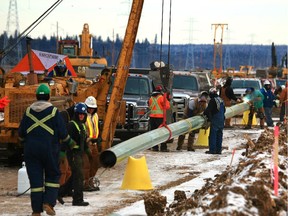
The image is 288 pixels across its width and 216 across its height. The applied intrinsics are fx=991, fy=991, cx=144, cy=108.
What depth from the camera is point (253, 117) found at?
3750 centimetres

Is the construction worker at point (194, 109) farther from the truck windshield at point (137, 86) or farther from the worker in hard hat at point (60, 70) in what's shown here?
the worker in hard hat at point (60, 70)

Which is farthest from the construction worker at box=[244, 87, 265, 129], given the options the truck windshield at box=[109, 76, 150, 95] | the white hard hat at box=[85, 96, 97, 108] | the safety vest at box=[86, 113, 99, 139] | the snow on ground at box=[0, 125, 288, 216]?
the safety vest at box=[86, 113, 99, 139]

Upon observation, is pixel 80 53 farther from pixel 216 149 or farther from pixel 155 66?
pixel 216 149

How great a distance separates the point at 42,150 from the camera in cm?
1299

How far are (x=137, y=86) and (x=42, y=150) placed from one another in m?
14.3

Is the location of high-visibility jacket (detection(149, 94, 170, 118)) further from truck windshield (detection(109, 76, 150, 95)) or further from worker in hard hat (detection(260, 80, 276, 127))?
worker in hard hat (detection(260, 80, 276, 127))

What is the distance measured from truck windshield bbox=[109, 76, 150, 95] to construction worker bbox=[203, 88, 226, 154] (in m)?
2.80

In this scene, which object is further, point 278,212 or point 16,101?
point 16,101

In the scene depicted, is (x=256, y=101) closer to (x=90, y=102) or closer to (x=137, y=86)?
(x=137, y=86)

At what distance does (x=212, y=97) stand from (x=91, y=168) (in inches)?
313

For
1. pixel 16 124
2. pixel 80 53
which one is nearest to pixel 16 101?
pixel 16 124

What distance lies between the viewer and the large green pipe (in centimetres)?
Answer: 1666

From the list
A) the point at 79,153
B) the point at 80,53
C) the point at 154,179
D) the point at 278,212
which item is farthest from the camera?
the point at 80,53

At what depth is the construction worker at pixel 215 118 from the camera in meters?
24.2
